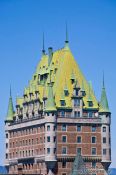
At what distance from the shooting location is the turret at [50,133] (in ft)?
556

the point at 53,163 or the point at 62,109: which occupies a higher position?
the point at 62,109

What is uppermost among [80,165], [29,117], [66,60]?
[66,60]

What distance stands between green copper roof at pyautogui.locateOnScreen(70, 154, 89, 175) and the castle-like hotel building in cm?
328

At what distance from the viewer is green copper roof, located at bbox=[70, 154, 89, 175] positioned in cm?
16060

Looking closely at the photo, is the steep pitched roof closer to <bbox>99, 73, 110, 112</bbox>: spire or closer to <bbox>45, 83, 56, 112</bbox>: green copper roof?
<bbox>99, 73, 110, 112</bbox>: spire

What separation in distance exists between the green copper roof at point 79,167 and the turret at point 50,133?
538cm

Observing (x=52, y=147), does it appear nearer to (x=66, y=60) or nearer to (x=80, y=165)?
(x=80, y=165)

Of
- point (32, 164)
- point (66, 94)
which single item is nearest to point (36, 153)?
point (32, 164)

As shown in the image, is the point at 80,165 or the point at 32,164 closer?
the point at 80,165

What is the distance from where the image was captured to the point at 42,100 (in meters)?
177

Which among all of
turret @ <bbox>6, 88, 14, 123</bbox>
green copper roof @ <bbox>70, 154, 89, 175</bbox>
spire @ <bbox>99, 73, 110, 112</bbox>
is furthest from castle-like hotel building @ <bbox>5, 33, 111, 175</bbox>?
turret @ <bbox>6, 88, 14, 123</bbox>

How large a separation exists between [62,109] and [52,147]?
339 inches

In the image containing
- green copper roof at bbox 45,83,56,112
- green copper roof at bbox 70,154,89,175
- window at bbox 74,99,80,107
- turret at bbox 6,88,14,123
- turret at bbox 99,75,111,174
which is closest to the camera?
green copper roof at bbox 70,154,89,175

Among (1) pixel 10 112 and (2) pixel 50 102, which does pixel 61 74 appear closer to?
(2) pixel 50 102
